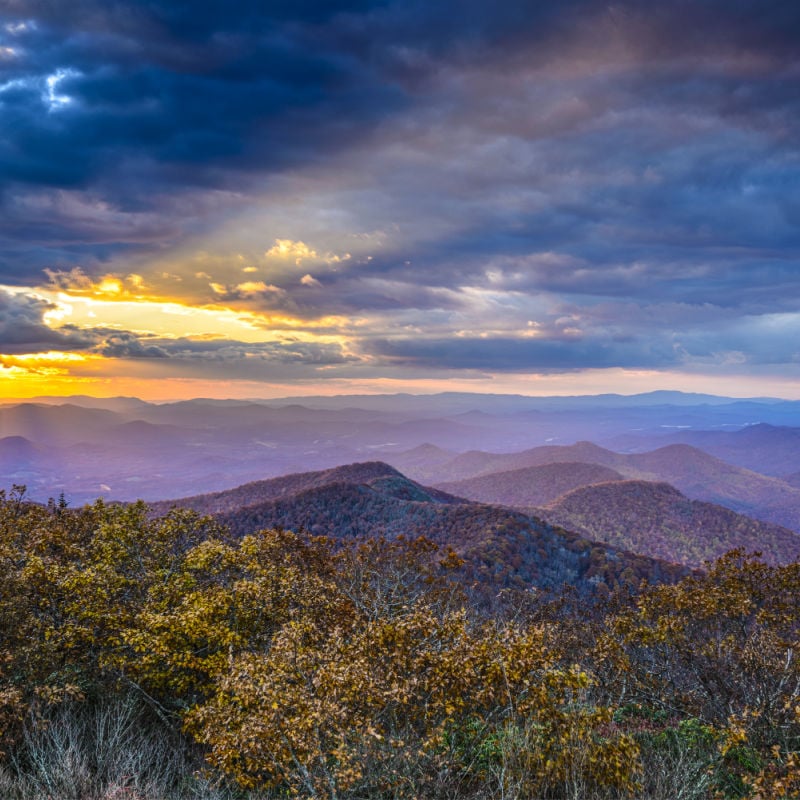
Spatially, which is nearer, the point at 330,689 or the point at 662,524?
the point at 330,689

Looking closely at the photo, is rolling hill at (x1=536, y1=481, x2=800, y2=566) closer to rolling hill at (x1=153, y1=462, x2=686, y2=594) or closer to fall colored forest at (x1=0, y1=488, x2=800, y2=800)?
rolling hill at (x1=153, y1=462, x2=686, y2=594)

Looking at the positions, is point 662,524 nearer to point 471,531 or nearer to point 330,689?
point 471,531

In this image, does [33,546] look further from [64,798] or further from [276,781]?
[276,781]

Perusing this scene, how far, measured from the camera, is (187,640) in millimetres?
13047

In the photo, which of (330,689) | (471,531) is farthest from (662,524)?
(330,689)

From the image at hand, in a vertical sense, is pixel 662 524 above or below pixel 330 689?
below

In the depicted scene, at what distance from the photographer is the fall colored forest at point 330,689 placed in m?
9.44

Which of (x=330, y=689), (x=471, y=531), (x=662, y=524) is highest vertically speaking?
(x=330, y=689)

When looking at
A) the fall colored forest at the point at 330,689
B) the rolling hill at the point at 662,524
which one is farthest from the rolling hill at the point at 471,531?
the rolling hill at the point at 662,524

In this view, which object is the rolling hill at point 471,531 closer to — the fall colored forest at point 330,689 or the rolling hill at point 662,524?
the fall colored forest at point 330,689

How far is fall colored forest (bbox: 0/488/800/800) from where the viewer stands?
9.44 metres

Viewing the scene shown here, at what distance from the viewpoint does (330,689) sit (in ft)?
31.6

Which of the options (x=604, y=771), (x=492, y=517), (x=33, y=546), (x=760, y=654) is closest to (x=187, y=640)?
(x=33, y=546)

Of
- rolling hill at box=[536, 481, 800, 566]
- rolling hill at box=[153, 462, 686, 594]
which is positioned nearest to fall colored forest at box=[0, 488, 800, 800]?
rolling hill at box=[153, 462, 686, 594]
